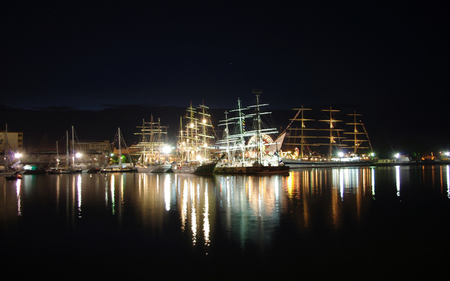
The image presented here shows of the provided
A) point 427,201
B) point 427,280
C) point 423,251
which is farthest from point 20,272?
point 427,201

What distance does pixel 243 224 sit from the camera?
15.1m

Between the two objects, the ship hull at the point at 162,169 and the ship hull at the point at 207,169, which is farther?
the ship hull at the point at 162,169

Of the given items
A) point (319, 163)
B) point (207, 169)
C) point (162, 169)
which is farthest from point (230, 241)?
point (319, 163)

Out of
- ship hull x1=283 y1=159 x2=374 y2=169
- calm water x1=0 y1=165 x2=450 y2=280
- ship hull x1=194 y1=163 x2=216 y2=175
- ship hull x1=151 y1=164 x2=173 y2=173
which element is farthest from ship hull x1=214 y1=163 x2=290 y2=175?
ship hull x1=283 y1=159 x2=374 y2=169

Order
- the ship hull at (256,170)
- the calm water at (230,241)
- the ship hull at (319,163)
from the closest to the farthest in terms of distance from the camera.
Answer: the calm water at (230,241) → the ship hull at (256,170) → the ship hull at (319,163)

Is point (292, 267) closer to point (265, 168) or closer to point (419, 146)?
point (265, 168)

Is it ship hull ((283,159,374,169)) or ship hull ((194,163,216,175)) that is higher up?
ship hull ((194,163,216,175))

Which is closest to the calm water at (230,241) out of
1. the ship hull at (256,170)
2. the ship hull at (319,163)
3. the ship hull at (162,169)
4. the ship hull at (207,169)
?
the ship hull at (256,170)

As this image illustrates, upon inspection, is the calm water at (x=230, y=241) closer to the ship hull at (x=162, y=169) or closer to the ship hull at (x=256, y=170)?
the ship hull at (x=256, y=170)

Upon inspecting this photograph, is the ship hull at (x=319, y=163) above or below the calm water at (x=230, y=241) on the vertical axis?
below

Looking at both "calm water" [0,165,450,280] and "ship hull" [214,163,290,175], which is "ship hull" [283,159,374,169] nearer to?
"ship hull" [214,163,290,175]

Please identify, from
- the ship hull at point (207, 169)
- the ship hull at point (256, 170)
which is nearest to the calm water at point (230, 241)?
the ship hull at point (256, 170)

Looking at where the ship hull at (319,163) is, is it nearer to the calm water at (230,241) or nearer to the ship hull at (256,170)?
the ship hull at (256,170)

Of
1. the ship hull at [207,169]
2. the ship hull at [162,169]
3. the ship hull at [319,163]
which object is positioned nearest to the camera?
the ship hull at [207,169]
